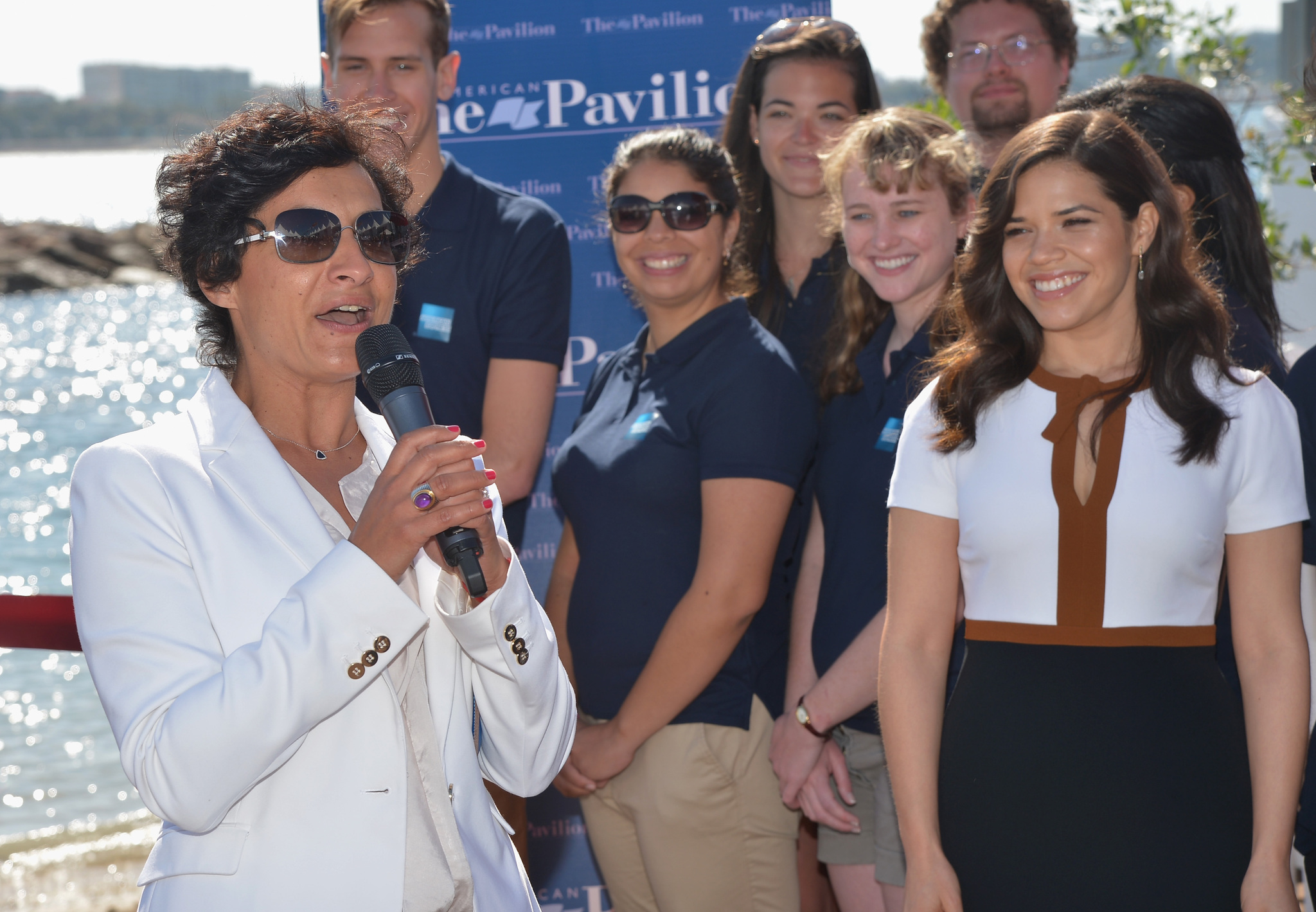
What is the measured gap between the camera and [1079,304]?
219 cm

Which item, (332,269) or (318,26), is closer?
(332,269)

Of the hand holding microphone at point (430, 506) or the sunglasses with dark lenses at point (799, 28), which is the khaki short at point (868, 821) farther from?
the sunglasses with dark lenses at point (799, 28)

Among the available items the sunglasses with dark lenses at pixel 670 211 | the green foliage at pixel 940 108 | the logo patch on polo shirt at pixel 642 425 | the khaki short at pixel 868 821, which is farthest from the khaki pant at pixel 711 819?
the green foliage at pixel 940 108

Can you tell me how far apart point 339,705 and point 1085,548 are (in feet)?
4.18

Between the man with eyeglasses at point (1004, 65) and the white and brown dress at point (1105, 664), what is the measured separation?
218cm

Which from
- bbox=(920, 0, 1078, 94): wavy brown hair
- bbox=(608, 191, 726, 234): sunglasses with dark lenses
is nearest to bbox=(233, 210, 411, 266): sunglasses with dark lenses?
bbox=(608, 191, 726, 234): sunglasses with dark lenses

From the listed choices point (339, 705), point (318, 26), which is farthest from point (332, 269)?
point (318, 26)

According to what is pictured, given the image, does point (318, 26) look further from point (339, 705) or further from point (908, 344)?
point (339, 705)

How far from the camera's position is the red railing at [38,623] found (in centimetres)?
265

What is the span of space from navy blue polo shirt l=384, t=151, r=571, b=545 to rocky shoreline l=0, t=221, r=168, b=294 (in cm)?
6501

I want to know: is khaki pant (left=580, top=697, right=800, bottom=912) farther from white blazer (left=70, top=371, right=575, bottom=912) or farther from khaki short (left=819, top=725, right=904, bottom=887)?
white blazer (left=70, top=371, right=575, bottom=912)

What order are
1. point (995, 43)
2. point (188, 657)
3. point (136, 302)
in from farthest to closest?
1. point (136, 302)
2. point (995, 43)
3. point (188, 657)

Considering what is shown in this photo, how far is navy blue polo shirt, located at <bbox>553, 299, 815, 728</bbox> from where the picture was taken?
278 cm

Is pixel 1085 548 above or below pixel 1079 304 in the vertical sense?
below
